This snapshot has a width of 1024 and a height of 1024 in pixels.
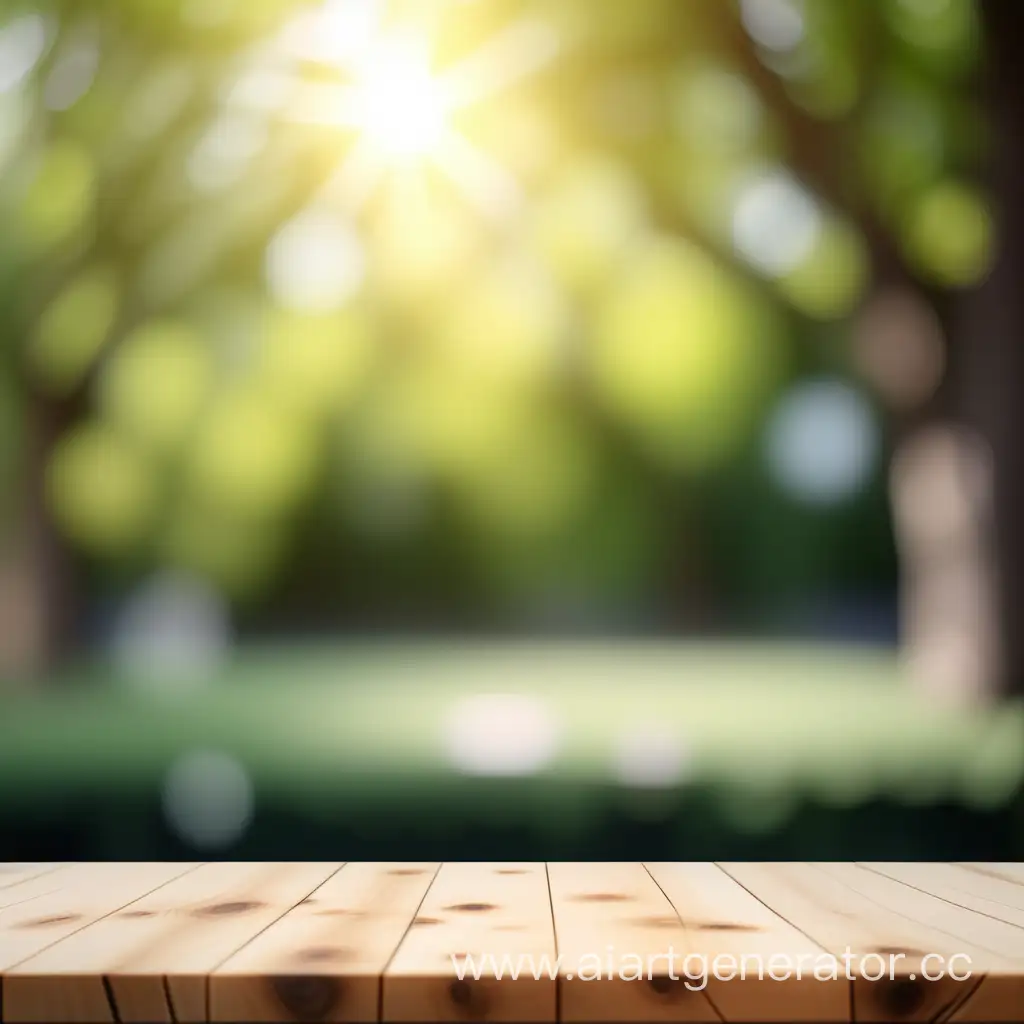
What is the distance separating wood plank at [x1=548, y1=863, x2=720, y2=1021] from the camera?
3.53ft

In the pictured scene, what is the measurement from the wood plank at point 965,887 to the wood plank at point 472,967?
0.54m

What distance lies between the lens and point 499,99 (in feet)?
6.62

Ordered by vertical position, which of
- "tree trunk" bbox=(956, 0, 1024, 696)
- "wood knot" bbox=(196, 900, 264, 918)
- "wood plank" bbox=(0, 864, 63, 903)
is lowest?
"wood plank" bbox=(0, 864, 63, 903)

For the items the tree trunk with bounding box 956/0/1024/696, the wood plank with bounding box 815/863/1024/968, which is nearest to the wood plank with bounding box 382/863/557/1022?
the wood plank with bounding box 815/863/1024/968

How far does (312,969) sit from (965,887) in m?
0.92

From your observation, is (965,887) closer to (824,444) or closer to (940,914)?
(940,914)

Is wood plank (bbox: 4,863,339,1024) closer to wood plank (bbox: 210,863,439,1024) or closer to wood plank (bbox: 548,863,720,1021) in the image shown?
wood plank (bbox: 210,863,439,1024)

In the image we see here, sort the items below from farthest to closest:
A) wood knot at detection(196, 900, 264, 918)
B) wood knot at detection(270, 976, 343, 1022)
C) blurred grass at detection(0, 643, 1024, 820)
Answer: blurred grass at detection(0, 643, 1024, 820) < wood knot at detection(196, 900, 264, 918) < wood knot at detection(270, 976, 343, 1022)

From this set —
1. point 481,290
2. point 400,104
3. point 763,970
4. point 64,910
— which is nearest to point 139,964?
point 64,910

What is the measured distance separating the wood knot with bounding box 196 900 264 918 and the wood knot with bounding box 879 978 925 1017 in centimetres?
73

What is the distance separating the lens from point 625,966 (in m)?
1.09

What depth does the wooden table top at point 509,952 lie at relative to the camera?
1.07m

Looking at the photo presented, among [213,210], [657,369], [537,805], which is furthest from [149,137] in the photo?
[537,805]

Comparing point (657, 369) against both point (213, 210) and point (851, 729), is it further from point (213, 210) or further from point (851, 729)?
point (213, 210)
